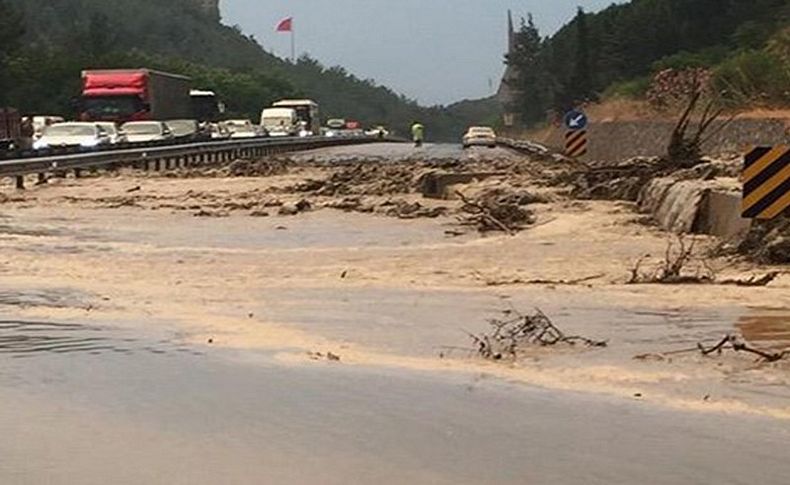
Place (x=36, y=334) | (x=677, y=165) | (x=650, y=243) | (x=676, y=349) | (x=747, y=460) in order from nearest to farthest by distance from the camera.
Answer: (x=747, y=460) → (x=676, y=349) → (x=36, y=334) → (x=650, y=243) → (x=677, y=165)

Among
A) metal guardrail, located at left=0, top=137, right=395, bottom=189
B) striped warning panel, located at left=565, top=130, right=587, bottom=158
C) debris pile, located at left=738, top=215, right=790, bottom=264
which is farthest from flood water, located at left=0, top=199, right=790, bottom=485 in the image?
striped warning panel, located at left=565, top=130, right=587, bottom=158

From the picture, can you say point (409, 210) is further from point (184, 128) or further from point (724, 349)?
point (184, 128)

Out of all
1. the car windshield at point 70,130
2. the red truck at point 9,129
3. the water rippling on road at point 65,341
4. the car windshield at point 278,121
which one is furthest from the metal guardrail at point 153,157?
the water rippling on road at point 65,341

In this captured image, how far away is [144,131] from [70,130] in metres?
6.10

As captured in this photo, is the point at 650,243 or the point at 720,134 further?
the point at 720,134

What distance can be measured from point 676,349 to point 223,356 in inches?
119

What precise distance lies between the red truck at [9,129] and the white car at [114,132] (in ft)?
12.5

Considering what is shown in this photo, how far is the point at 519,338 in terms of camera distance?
32.0 feet

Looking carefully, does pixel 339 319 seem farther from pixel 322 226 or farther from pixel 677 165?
pixel 677 165

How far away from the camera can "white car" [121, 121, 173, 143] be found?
52.2 m

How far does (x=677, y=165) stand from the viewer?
947 inches

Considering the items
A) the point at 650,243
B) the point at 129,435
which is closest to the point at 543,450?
the point at 129,435

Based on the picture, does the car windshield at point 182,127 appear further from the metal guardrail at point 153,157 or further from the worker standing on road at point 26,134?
the worker standing on road at point 26,134

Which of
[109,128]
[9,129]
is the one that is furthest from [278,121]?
[109,128]
